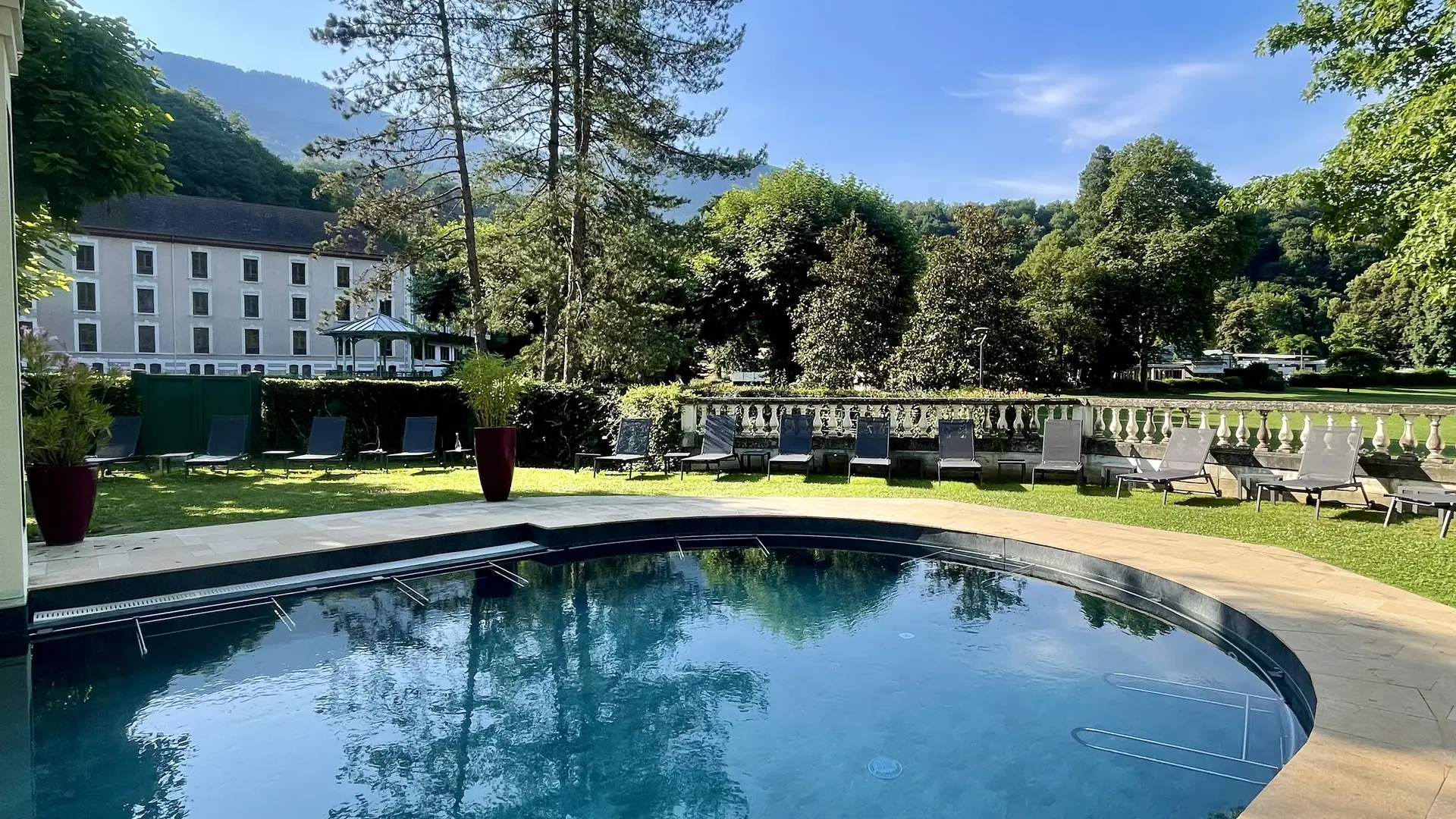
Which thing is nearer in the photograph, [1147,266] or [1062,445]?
[1062,445]

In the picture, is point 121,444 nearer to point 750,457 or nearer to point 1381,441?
point 750,457

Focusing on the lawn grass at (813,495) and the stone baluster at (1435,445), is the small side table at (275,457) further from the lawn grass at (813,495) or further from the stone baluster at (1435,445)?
the stone baluster at (1435,445)

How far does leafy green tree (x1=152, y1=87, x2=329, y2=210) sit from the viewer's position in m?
51.4

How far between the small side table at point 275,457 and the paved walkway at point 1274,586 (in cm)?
607

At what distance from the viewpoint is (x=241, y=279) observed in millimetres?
50250

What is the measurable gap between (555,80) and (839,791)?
18.7 metres

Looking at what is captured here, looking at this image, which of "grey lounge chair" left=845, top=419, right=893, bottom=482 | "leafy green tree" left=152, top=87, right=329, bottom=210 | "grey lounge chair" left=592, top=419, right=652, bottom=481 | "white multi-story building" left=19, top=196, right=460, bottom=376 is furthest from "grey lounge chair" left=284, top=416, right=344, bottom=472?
"leafy green tree" left=152, top=87, right=329, bottom=210

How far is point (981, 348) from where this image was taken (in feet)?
52.1

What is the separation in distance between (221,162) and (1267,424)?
212ft

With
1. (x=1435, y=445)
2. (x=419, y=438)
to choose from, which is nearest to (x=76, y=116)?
(x=419, y=438)

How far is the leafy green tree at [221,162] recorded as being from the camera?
5141 centimetres

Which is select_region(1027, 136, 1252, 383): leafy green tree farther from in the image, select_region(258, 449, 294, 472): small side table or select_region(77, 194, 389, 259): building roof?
select_region(77, 194, 389, 259): building roof

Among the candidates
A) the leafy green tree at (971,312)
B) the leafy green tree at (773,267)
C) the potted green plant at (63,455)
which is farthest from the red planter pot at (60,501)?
Answer: the leafy green tree at (773,267)

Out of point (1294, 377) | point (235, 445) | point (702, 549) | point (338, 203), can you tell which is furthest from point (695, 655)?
point (1294, 377)
